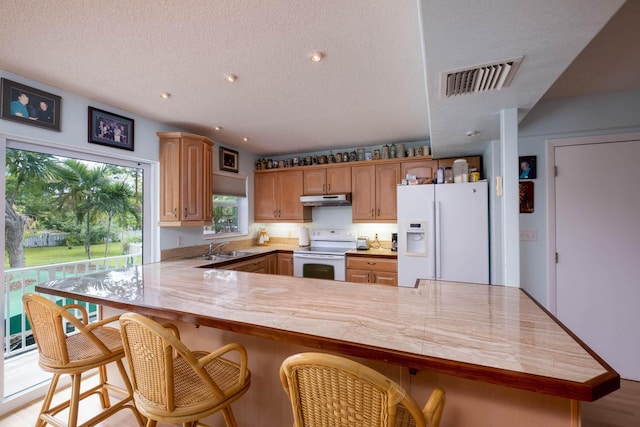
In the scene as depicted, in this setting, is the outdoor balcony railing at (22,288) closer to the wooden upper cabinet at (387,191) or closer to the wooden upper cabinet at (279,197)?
the wooden upper cabinet at (279,197)

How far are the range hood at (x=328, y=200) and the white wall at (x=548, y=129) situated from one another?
209cm

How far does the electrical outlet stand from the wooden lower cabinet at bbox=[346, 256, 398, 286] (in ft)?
4.39

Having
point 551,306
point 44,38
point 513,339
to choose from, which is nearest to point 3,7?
point 44,38

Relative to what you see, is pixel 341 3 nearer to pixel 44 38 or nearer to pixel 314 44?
pixel 314 44

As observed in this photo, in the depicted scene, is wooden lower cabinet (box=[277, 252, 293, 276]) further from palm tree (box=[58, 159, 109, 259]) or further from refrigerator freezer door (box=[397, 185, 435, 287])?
palm tree (box=[58, 159, 109, 259])

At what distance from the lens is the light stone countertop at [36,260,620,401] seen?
2.72 feet

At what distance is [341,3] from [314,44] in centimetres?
34

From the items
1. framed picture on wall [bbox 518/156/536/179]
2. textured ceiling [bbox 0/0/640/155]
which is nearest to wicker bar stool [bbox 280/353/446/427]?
textured ceiling [bbox 0/0/640/155]

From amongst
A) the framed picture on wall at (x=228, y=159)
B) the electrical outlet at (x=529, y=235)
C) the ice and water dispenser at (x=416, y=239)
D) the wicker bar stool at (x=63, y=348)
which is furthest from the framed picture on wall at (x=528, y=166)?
the framed picture on wall at (x=228, y=159)

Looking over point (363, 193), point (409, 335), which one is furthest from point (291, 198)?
point (409, 335)

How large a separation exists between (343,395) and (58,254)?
2.89 metres

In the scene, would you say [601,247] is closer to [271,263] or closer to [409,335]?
[409,335]

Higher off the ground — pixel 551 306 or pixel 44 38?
pixel 44 38

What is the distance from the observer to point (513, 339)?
101 centimetres
